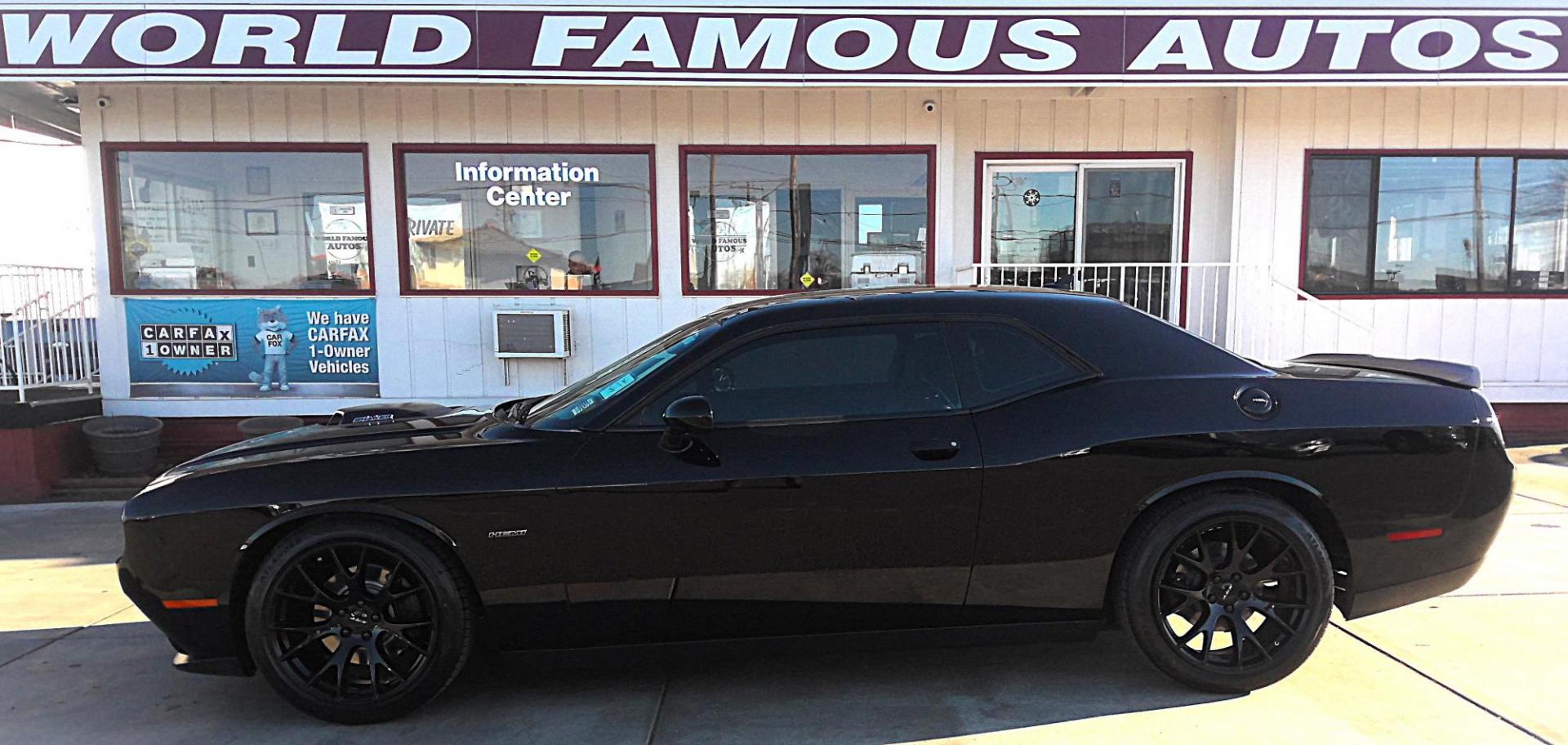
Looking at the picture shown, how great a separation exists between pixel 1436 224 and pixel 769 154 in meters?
6.35

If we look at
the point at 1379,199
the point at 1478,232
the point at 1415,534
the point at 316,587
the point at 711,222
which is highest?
the point at 1379,199

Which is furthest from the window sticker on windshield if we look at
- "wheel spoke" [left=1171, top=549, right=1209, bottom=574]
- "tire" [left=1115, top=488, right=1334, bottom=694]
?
"wheel spoke" [left=1171, top=549, right=1209, bottom=574]

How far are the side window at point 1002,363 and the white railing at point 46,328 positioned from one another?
769 centimetres

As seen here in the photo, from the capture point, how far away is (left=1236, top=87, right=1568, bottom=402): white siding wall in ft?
Answer: 26.6

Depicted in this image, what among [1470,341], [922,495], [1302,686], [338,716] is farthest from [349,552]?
[1470,341]

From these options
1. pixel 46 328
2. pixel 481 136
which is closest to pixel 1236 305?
pixel 481 136

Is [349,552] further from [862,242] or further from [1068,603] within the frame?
[862,242]

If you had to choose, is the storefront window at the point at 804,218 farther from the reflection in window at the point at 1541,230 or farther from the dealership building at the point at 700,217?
the reflection in window at the point at 1541,230

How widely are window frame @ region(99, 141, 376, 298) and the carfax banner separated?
0.08 m

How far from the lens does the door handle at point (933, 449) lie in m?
3.21

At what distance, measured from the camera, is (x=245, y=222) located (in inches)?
312

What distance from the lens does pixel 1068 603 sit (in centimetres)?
332

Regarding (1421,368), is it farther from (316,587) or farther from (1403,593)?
(316,587)

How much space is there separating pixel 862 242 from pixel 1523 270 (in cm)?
631
